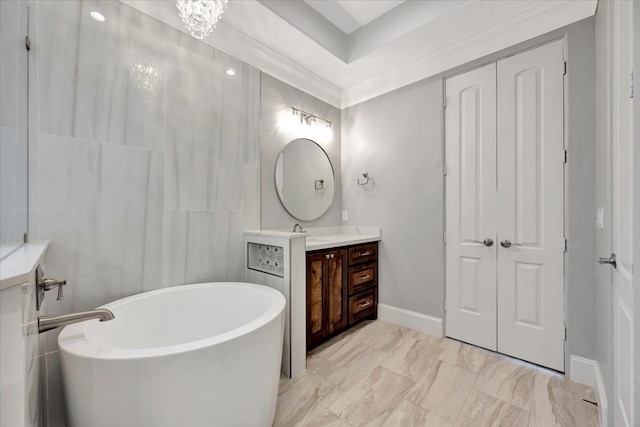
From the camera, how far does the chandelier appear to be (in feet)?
4.21

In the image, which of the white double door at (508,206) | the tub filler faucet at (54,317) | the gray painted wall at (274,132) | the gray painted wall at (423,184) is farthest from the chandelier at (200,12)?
the white double door at (508,206)

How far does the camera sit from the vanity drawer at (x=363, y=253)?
2.44m

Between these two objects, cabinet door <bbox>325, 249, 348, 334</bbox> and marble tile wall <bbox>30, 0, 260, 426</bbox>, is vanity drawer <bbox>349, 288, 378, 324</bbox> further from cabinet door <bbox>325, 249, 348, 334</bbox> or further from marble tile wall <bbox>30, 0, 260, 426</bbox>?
marble tile wall <bbox>30, 0, 260, 426</bbox>

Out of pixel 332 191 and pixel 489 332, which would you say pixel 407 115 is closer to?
pixel 332 191

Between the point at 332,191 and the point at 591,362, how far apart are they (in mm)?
2438

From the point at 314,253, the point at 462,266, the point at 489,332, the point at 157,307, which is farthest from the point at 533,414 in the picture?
the point at 157,307

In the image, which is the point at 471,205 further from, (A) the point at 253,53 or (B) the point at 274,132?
(A) the point at 253,53

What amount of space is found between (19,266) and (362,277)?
7.50ft

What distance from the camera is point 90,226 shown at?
144 cm

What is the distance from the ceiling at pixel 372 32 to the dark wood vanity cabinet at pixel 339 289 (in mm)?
1768

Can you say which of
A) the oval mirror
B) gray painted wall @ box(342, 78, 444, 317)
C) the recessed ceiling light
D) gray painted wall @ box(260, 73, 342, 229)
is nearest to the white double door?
gray painted wall @ box(342, 78, 444, 317)

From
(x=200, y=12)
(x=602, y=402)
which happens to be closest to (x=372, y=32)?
(x=200, y=12)

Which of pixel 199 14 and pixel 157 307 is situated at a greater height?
pixel 199 14

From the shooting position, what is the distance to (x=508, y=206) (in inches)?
78.4
